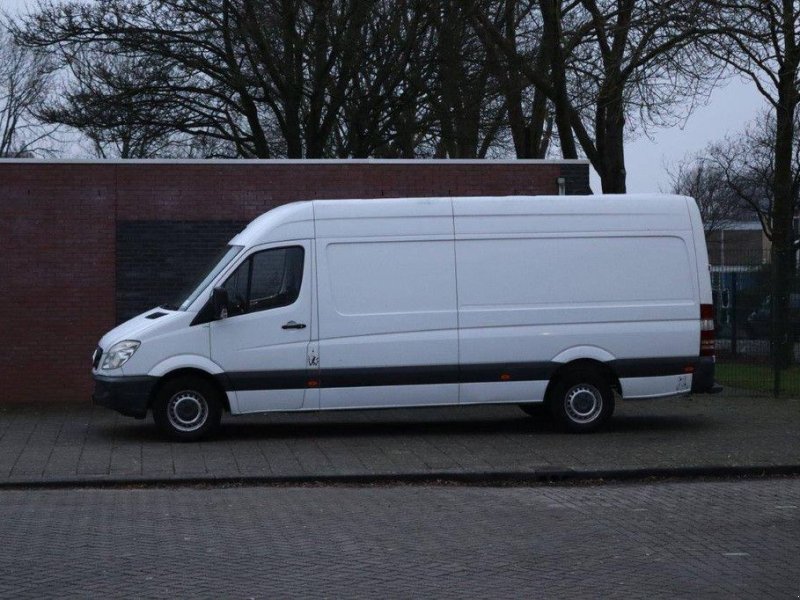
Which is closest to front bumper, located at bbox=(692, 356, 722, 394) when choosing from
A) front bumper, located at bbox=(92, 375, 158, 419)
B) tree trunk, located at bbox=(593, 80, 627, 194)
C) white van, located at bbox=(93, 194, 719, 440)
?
white van, located at bbox=(93, 194, 719, 440)

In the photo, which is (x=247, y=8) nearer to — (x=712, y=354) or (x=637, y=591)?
(x=712, y=354)

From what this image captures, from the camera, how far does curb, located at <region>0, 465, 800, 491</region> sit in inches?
428

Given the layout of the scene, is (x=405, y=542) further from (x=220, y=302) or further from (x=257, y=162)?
(x=257, y=162)

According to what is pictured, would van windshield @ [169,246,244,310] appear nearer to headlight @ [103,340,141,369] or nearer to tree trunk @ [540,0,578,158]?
headlight @ [103,340,141,369]

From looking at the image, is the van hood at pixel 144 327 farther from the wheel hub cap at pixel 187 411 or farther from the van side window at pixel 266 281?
the wheel hub cap at pixel 187 411

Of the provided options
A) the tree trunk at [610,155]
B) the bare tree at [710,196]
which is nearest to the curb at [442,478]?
the tree trunk at [610,155]

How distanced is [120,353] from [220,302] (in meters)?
1.22

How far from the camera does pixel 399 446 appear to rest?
1295 centimetres

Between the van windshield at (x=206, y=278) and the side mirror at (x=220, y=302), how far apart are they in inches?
12.3

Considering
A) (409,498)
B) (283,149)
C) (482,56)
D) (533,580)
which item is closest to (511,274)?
(409,498)

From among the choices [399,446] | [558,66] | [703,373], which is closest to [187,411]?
[399,446]

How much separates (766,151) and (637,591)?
1408 inches

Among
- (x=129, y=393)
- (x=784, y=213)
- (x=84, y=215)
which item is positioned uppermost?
(x=784, y=213)

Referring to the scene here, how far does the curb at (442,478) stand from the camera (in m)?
10.9
